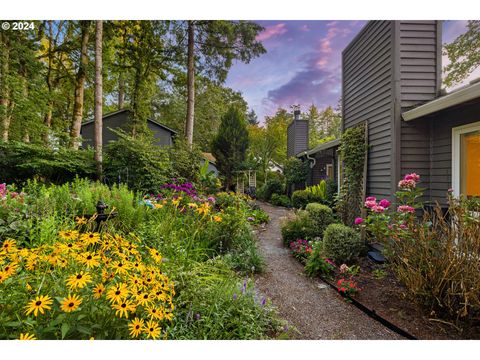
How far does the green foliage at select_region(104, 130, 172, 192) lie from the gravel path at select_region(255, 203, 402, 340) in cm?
332

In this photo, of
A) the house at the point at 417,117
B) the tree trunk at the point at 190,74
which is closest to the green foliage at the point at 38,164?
the tree trunk at the point at 190,74

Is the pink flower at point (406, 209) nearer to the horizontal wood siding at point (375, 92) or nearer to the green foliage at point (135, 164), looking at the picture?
the horizontal wood siding at point (375, 92)

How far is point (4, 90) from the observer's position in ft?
21.1

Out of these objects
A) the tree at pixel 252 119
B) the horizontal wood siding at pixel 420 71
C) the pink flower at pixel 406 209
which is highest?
the tree at pixel 252 119

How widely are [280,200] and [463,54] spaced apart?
8018 millimetres

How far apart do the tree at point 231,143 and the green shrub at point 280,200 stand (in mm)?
2737

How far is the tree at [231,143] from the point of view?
12828 millimetres

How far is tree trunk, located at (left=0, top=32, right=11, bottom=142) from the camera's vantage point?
5434 millimetres

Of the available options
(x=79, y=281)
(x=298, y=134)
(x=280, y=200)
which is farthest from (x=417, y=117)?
(x=298, y=134)

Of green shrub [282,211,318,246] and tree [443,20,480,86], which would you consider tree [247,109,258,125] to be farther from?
tree [443,20,480,86]

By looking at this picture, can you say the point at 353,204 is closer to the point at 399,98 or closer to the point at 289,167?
the point at 399,98

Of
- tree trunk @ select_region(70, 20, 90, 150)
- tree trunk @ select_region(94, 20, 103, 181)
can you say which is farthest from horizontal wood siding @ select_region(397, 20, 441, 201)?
tree trunk @ select_region(70, 20, 90, 150)

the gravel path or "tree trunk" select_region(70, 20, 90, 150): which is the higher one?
"tree trunk" select_region(70, 20, 90, 150)
